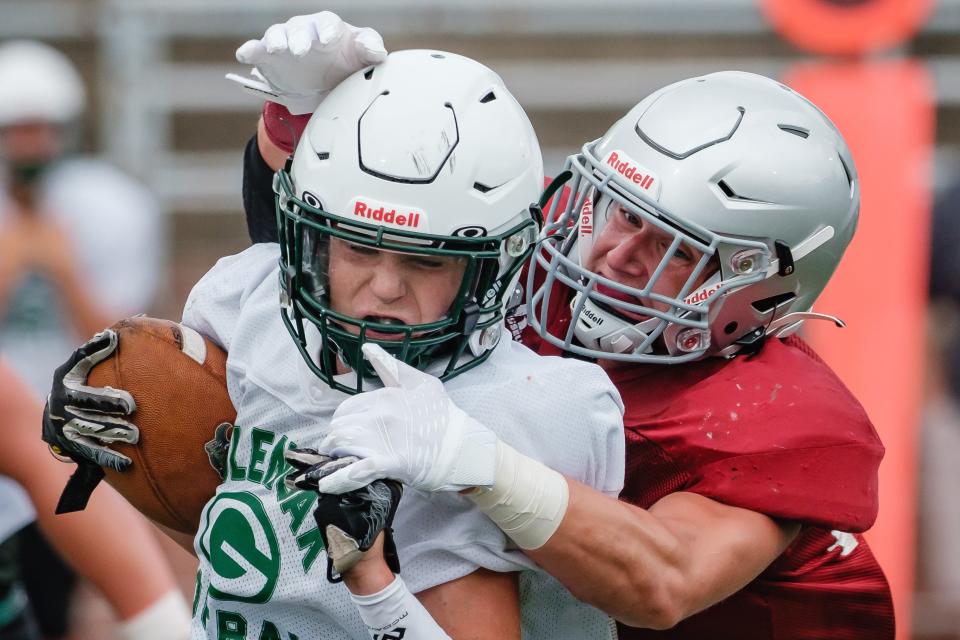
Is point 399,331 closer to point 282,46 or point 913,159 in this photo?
point 282,46

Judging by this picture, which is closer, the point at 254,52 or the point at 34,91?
the point at 254,52

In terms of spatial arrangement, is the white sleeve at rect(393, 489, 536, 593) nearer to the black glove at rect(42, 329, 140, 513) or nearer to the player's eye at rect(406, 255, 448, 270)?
the player's eye at rect(406, 255, 448, 270)

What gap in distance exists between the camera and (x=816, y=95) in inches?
167

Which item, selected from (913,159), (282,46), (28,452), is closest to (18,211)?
(28,452)

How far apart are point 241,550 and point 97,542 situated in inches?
28.4

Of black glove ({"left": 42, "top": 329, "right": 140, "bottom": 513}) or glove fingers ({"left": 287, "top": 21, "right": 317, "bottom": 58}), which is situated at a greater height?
glove fingers ({"left": 287, "top": 21, "right": 317, "bottom": 58})

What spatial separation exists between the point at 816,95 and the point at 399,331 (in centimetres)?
262

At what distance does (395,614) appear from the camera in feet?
5.93

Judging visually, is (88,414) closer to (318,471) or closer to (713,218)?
(318,471)

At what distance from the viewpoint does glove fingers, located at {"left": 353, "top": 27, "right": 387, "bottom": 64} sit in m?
2.03

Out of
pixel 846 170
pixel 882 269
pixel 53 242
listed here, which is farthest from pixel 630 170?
pixel 53 242

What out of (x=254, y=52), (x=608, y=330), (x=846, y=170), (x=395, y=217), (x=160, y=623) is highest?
(x=254, y=52)

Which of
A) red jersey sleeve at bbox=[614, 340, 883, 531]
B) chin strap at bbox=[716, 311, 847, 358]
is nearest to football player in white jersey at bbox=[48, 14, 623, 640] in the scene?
red jersey sleeve at bbox=[614, 340, 883, 531]

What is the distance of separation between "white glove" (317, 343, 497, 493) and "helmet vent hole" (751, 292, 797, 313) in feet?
2.42
